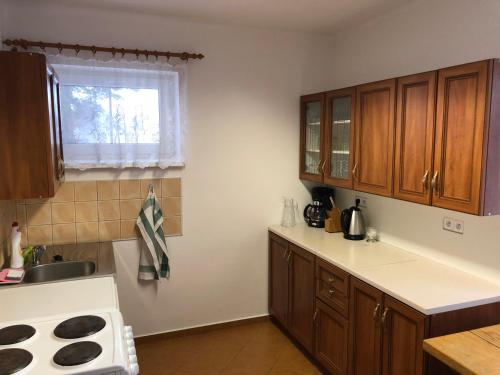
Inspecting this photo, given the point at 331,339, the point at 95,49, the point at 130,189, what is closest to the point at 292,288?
the point at 331,339

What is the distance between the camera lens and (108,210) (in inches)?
119

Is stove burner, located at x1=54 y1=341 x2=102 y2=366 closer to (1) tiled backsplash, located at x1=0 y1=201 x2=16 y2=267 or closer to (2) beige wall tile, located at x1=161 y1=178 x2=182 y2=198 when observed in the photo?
(1) tiled backsplash, located at x1=0 y1=201 x2=16 y2=267

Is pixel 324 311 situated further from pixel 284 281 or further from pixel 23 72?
pixel 23 72

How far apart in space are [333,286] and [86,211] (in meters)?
1.84

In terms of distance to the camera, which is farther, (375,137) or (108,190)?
(108,190)

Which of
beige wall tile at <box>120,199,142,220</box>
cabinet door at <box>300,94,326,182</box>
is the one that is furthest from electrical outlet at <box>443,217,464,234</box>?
beige wall tile at <box>120,199,142,220</box>

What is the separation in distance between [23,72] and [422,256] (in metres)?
2.55

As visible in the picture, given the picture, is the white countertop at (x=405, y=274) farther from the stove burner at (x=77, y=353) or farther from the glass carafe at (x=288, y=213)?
the stove burner at (x=77, y=353)

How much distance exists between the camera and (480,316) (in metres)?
1.98

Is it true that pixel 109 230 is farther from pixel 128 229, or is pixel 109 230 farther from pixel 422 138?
pixel 422 138

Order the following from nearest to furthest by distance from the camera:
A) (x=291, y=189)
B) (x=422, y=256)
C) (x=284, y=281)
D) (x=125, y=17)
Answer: (x=422, y=256), (x=125, y=17), (x=284, y=281), (x=291, y=189)

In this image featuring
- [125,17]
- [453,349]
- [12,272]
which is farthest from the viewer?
[125,17]

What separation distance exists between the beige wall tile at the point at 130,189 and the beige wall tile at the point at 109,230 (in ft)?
0.69

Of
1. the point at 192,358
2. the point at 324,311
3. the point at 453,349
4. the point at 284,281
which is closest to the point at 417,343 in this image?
the point at 453,349
